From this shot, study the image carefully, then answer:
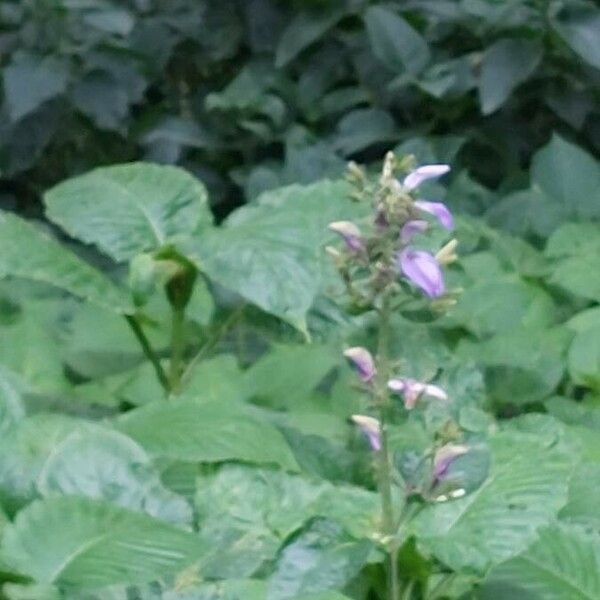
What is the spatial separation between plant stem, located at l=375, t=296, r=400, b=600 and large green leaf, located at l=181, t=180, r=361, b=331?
0.97 feet

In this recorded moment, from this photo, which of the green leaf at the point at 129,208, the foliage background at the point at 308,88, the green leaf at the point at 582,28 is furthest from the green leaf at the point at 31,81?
the green leaf at the point at 129,208

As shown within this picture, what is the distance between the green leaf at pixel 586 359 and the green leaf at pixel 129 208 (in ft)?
1.56

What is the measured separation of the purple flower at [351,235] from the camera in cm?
121

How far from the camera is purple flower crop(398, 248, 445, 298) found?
46.8 inches

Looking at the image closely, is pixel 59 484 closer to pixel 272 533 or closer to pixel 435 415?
pixel 272 533

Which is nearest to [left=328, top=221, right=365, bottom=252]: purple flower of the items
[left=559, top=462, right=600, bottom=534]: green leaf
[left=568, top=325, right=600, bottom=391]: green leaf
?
[left=559, top=462, right=600, bottom=534]: green leaf

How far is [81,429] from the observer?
1294 mm

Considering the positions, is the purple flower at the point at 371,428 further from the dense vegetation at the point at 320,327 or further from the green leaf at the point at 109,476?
the green leaf at the point at 109,476

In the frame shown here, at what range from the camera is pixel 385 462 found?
1.21m

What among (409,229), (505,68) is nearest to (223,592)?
(409,229)

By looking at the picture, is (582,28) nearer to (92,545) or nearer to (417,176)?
(417,176)

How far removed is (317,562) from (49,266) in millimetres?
505

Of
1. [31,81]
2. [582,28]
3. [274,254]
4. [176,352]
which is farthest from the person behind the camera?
[31,81]

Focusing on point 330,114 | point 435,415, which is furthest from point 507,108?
point 435,415
